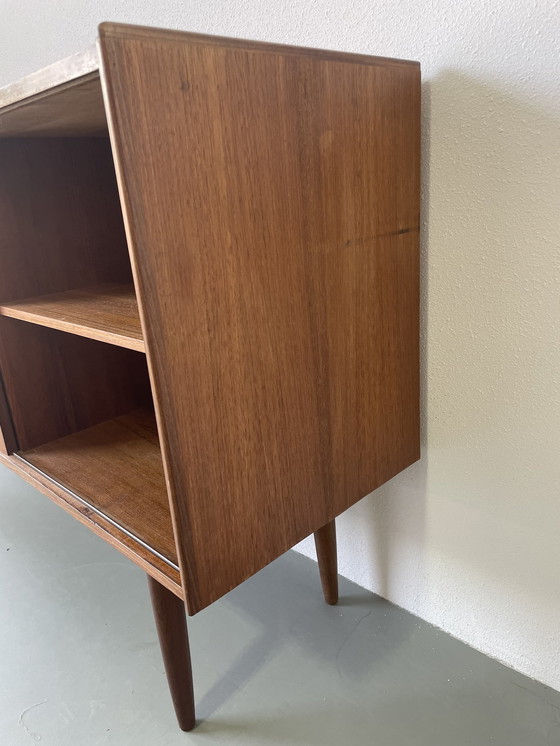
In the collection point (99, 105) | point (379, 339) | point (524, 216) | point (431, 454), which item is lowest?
point (431, 454)

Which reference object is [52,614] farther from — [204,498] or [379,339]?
[379,339]

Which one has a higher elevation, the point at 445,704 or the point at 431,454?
the point at 431,454

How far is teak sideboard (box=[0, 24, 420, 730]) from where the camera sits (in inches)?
21.9

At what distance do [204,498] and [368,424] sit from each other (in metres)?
0.30

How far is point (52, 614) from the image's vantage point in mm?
1206

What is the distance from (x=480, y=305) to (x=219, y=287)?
420 mm

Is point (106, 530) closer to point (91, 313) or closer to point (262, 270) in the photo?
point (91, 313)

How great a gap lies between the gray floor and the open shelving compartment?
15.0 inches

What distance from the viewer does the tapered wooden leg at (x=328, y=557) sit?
3.69 feet

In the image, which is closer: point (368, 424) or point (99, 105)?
point (99, 105)

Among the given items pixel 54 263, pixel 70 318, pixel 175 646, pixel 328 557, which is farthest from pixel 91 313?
pixel 328 557

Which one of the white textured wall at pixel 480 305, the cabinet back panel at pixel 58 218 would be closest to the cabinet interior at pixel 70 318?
the cabinet back panel at pixel 58 218

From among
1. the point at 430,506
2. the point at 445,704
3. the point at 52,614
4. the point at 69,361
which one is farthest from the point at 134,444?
the point at 445,704

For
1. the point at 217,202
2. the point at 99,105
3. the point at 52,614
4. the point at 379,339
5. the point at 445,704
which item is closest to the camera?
the point at 217,202
